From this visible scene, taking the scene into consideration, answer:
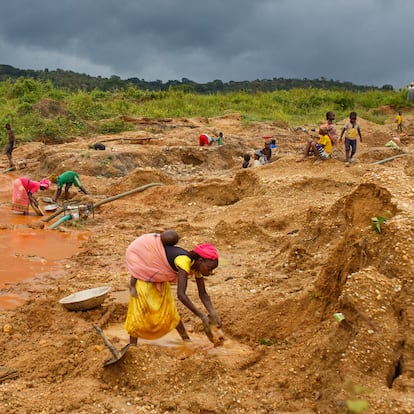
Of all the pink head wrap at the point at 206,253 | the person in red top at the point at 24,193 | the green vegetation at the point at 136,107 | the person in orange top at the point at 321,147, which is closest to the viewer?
the pink head wrap at the point at 206,253

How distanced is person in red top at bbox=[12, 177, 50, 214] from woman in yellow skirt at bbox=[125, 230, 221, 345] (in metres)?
6.16

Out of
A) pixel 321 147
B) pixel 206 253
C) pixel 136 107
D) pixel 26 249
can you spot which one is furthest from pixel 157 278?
pixel 136 107

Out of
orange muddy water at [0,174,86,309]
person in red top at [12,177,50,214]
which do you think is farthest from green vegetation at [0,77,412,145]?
orange muddy water at [0,174,86,309]

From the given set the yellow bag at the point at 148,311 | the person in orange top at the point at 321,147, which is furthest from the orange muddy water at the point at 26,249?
the person in orange top at the point at 321,147

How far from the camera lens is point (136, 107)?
81.9ft

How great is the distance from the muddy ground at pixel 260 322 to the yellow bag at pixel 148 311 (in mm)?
144

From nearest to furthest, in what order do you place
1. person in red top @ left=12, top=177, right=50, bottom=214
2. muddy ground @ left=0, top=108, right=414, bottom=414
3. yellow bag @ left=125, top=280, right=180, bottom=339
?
muddy ground @ left=0, top=108, right=414, bottom=414
yellow bag @ left=125, top=280, right=180, bottom=339
person in red top @ left=12, top=177, right=50, bottom=214

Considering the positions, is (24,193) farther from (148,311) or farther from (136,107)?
(136,107)

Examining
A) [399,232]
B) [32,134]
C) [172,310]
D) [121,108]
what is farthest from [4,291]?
[121,108]

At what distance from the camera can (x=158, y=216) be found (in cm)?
996

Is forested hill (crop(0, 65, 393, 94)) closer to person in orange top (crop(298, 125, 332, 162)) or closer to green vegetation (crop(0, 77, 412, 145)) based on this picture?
green vegetation (crop(0, 77, 412, 145))

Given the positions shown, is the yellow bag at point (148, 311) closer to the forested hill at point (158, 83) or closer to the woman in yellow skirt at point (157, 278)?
the woman in yellow skirt at point (157, 278)

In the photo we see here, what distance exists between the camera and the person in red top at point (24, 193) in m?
9.88

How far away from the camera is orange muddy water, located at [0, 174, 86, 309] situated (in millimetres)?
6797
